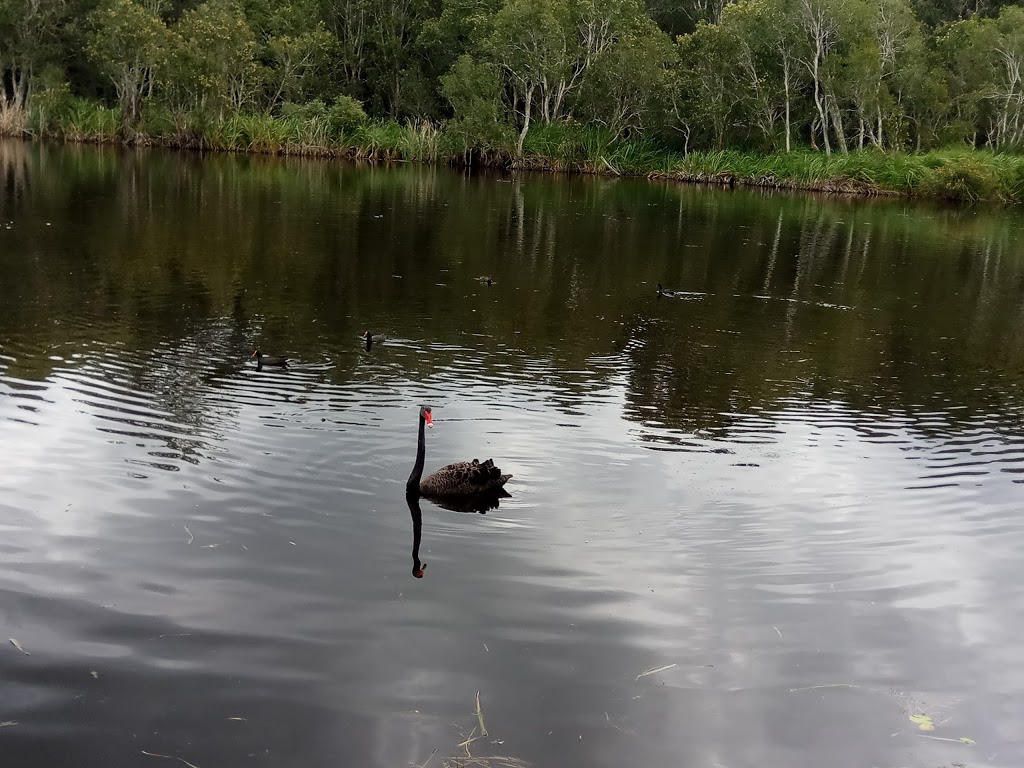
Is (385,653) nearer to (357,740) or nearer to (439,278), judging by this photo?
(357,740)

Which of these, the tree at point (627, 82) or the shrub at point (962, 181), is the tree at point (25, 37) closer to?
the tree at point (627, 82)

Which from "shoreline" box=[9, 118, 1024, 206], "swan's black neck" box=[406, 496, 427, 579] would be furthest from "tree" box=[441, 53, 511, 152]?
"swan's black neck" box=[406, 496, 427, 579]

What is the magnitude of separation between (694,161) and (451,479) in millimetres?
41430

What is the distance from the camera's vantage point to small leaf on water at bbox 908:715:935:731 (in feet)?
16.7

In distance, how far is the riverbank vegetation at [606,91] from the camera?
43.1 m

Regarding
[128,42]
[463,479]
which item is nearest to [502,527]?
[463,479]

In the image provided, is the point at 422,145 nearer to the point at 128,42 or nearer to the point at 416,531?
the point at 128,42

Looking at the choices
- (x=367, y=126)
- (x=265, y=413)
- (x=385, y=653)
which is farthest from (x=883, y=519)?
(x=367, y=126)

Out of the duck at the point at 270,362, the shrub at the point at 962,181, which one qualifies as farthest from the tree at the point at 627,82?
the duck at the point at 270,362

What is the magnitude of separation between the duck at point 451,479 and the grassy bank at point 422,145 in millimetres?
38973

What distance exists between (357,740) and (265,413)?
16.9 ft

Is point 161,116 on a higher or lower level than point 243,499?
higher

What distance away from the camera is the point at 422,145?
4831cm

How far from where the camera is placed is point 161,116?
4659cm
